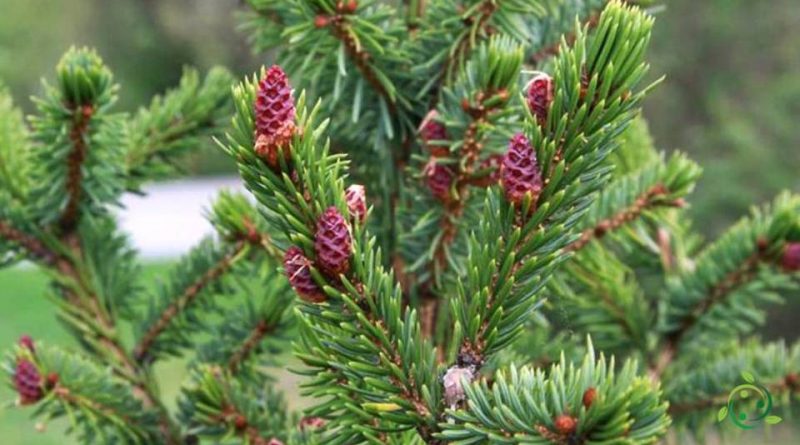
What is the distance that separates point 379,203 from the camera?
87cm

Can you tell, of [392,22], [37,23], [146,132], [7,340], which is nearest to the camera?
[392,22]

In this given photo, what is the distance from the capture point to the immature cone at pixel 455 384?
1.74 feet

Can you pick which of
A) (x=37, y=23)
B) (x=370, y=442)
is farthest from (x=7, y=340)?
(x=370, y=442)

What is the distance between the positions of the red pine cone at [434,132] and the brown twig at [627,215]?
0.55 ft

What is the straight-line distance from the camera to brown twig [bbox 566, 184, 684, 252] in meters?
0.85

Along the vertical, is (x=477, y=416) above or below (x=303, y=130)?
below

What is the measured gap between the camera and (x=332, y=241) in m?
0.52

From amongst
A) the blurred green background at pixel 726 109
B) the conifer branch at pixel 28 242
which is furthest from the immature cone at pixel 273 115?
the blurred green background at pixel 726 109

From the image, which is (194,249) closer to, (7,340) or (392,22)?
(392,22)

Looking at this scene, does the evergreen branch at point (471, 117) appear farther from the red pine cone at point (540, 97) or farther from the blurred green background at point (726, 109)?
the blurred green background at point (726, 109)

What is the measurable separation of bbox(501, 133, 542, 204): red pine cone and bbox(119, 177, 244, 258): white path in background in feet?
24.4

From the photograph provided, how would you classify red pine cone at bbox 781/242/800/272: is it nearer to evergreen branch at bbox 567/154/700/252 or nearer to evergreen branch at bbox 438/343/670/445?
evergreen branch at bbox 567/154/700/252

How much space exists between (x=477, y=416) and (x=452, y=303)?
7cm

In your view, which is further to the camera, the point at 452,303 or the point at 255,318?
the point at 255,318
